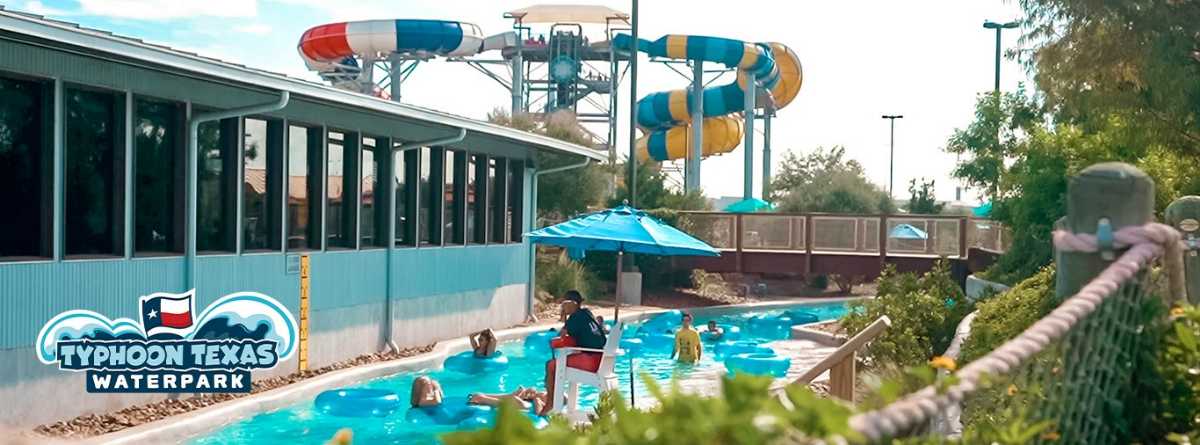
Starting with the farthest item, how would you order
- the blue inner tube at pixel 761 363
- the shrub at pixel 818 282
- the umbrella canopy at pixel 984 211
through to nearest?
the shrub at pixel 818 282
the umbrella canopy at pixel 984 211
the blue inner tube at pixel 761 363

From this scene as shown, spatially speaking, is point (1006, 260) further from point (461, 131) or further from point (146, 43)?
point (146, 43)

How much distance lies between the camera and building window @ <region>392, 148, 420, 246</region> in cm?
1630

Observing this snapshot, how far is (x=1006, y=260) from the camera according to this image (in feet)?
61.0

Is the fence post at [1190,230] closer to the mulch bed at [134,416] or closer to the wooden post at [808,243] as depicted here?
the mulch bed at [134,416]

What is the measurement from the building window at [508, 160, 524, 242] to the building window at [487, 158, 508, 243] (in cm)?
39

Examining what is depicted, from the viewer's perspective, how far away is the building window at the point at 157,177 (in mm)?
10844

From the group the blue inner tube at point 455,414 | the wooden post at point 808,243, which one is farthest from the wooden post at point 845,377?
the wooden post at point 808,243

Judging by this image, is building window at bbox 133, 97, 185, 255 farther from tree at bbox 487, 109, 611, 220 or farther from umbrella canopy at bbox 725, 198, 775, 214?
umbrella canopy at bbox 725, 198, 775, 214

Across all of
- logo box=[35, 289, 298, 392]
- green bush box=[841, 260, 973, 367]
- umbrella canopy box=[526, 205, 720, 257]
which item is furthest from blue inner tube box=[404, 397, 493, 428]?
green bush box=[841, 260, 973, 367]

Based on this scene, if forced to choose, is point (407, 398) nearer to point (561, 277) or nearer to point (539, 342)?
point (539, 342)

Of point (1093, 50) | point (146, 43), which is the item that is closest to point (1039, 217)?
point (1093, 50)

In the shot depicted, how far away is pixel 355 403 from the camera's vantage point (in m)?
12.2

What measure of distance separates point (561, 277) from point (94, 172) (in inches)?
550

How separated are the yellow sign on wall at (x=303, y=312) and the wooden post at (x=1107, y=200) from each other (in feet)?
35.8
